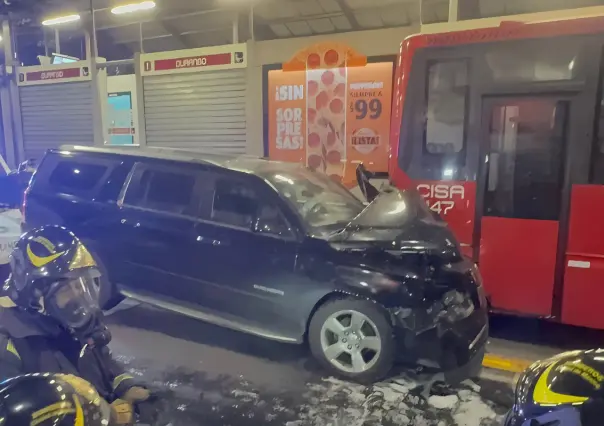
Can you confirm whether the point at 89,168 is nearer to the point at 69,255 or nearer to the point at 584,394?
the point at 69,255

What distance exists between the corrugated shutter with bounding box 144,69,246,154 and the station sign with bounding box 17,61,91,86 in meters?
2.43

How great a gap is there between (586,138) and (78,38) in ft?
57.0

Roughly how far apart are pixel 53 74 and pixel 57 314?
1354 cm

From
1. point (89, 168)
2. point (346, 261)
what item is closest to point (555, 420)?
point (346, 261)

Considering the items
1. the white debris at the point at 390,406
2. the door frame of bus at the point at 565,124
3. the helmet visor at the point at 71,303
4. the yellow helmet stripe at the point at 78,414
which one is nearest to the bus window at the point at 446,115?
the door frame of bus at the point at 565,124

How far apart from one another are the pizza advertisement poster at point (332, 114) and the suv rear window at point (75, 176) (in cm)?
423

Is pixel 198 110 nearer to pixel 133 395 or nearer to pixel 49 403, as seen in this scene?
pixel 133 395

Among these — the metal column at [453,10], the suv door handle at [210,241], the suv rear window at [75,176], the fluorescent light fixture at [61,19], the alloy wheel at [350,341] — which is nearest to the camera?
the alloy wheel at [350,341]

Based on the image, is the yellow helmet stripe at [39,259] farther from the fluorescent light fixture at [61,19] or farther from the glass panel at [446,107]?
the fluorescent light fixture at [61,19]

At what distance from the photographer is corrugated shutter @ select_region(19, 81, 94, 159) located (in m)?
14.0

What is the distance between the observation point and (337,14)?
13805 mm

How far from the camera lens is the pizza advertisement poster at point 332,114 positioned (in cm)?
920

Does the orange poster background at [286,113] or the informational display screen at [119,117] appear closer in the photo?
the orange poster background at [286,113]

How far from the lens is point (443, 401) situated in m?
4.12
